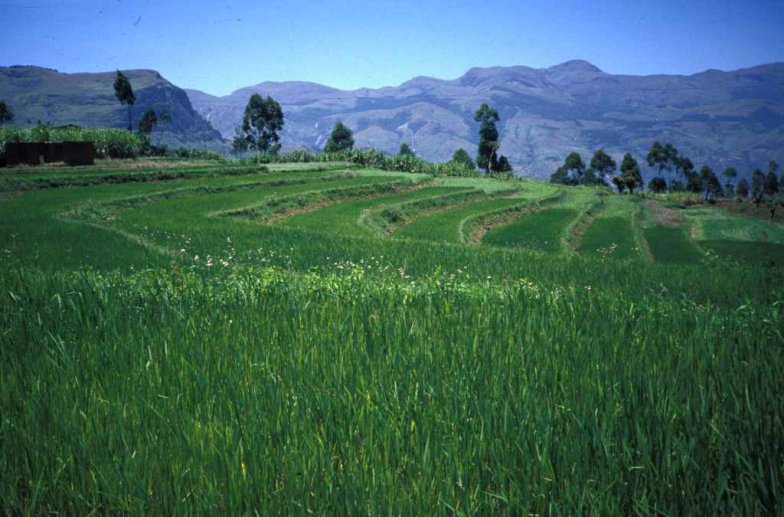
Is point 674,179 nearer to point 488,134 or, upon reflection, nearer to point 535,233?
point 488,134

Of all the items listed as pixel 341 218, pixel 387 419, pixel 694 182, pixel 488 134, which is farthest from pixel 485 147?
pixel 387 419

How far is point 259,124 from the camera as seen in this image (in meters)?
126

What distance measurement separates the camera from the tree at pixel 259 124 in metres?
125

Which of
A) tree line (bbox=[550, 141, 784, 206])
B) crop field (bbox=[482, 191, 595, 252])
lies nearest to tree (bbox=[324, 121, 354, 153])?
tree line (bbox=[550, 141, 784, 206])

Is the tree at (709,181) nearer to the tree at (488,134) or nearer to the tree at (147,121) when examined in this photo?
the tree at (488,134)

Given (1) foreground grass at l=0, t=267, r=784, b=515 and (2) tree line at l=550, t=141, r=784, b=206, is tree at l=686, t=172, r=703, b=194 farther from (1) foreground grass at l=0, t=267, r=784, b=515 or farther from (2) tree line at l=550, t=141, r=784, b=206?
(1) foreground grass at l=0, t=267, r=784, b=515

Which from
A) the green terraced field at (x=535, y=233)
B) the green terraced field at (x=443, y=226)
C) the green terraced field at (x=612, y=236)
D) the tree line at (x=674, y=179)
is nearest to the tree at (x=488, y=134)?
the tree line at (x=674, y=179)

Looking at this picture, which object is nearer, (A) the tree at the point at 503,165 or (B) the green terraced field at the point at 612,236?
→ (B) the green terraced field at the point at 612,236

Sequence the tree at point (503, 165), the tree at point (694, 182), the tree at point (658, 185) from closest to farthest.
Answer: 1. the tree at point (658, 185)
2. the tree at point (503, 165)
3. the tree at point (694, 182)

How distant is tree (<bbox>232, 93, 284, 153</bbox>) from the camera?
409 ft

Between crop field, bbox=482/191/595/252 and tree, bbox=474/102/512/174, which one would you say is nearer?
crop field, bbox=482/191/595/252

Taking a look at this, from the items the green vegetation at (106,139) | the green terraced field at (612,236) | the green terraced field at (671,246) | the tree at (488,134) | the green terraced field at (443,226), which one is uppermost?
the tree at (488,134)

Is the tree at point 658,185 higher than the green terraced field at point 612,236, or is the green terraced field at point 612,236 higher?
the tree at point 658,185

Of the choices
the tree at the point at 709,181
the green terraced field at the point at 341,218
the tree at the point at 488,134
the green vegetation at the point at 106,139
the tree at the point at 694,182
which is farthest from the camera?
the tree at the point at 694,182
